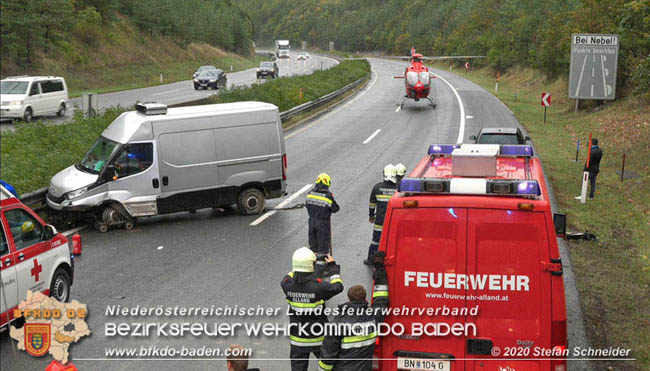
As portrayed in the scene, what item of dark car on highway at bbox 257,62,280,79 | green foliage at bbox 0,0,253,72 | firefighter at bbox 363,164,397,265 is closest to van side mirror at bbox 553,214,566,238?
firefighter at bbox 363,164,397,265

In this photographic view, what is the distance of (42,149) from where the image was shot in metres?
19.9

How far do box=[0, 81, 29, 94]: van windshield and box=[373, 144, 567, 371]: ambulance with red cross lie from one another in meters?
28.6

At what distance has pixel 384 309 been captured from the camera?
21.3 feet

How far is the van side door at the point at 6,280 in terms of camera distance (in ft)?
28.7

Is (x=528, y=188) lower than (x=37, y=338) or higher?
higher

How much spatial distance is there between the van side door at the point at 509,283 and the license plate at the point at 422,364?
314 mm

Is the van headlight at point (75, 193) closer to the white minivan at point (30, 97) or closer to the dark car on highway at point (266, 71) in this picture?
the white minivan at point (30, 97)

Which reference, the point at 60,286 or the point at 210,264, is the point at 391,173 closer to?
the point at 210,264

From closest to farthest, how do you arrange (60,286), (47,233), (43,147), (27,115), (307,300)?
(307,300)
(47,233)
(60,286)
(43,147)
(27,115)

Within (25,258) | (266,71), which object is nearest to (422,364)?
(25,258)

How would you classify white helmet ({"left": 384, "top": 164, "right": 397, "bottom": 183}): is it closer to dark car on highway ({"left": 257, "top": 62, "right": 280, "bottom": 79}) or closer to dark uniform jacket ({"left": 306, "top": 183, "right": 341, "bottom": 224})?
dark uniform jacket ({"left": 306, "top": 183, "right": 341, "bottom": 224})

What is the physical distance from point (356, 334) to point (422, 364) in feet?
2.35

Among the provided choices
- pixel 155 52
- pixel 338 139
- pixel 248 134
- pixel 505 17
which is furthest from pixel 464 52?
pixel 248 134

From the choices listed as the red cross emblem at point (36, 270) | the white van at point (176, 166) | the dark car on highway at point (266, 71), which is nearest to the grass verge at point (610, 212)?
the white van at point (176, 166)
